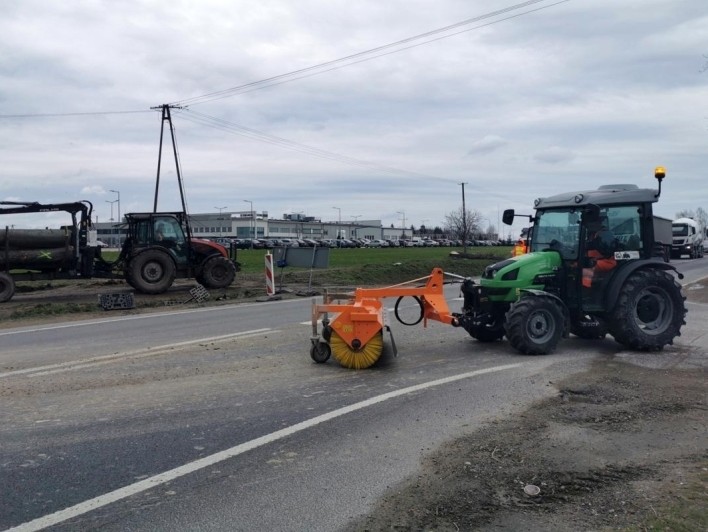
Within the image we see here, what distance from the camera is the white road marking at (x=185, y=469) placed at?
14.7 feet

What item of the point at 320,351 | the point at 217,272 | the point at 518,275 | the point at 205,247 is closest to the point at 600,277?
the point at 518,275

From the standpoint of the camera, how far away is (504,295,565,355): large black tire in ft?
31.3

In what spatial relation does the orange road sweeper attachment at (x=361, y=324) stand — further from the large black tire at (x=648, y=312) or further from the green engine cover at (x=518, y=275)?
the large black tire at (x=648, y=312)

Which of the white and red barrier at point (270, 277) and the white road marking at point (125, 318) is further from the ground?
the white and red barrier at point (270, 277)

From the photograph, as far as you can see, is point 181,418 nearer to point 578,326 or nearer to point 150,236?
point 578,326

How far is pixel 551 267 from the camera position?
10297mm

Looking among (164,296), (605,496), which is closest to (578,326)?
(605,496)

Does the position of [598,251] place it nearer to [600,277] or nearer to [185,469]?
[600,277]

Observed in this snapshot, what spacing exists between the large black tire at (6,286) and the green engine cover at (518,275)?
48.1ft

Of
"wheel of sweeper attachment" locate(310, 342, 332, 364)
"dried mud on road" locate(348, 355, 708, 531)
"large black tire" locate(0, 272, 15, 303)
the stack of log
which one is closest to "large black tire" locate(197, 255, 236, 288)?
the stack of log

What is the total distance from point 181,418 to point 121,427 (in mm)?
575

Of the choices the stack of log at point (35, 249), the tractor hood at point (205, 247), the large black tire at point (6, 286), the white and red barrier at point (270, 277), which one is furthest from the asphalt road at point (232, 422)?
the tractor hood at point (205, 247)

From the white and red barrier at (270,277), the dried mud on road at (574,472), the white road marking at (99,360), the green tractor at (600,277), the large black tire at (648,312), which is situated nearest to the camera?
the dried mud on road at (574,472)

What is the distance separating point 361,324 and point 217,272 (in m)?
14.1
